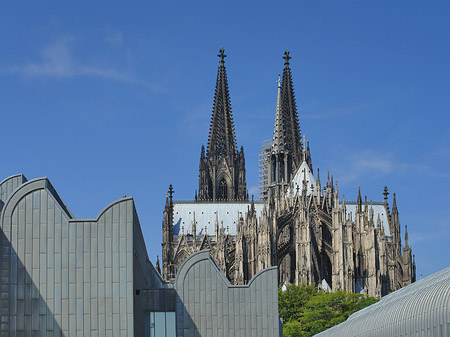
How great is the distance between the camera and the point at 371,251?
3556 inches

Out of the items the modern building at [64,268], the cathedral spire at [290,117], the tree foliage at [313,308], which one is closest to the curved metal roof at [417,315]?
the modern building at [64,268]

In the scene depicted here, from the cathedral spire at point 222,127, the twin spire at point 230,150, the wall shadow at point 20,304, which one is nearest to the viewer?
the wall shadow at point 20,304

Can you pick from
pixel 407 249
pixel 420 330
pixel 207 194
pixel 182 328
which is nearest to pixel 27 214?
pixel 182 328

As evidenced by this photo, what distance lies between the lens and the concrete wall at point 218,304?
38531 mm

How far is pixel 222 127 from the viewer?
133125mm

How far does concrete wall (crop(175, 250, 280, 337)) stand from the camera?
38531 mm

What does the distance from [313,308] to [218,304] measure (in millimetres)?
41764

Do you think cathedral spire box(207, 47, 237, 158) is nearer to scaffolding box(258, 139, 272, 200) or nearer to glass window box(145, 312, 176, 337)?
scaffolding box(258, 139, 272, 200)

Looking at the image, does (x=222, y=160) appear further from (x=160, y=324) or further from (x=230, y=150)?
(x=160, y=324)

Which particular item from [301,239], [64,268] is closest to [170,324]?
[64,268]

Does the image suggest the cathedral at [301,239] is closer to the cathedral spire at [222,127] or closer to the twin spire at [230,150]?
the twin spire at [230,150]

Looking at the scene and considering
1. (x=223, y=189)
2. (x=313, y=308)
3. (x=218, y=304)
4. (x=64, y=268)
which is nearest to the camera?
(x=64, y=268)

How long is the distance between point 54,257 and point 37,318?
94.6 inches

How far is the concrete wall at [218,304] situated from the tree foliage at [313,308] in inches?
1402
